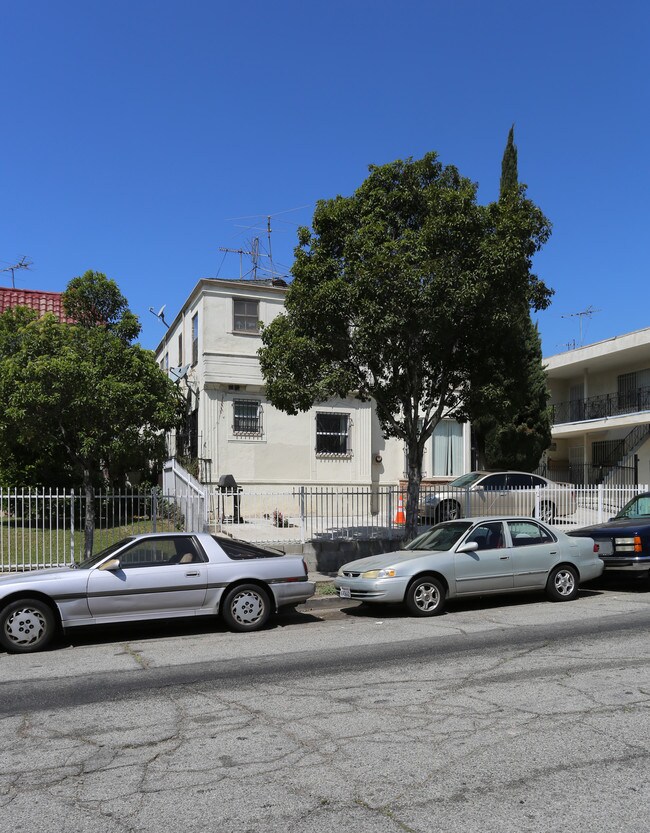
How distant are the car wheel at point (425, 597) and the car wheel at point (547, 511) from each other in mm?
8605

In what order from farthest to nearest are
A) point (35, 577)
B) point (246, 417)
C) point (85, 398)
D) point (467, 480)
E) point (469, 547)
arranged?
point (246, 417) < point (467, 480) < point (85, 398) < point (469, 547) < point (35, 577)

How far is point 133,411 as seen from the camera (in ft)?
45.6

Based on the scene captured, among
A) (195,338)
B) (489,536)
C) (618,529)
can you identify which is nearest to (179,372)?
(195,338)

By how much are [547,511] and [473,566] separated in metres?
8.38

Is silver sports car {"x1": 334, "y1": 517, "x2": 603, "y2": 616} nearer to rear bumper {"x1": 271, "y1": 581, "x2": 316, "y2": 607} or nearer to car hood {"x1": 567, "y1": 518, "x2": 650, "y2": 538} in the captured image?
car hood {"x1": 567, "y1": 518, "x2": 650, "y2": 538}

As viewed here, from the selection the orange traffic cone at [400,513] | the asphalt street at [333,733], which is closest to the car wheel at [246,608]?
the asphalt street at [333,733]

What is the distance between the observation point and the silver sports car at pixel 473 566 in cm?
1065

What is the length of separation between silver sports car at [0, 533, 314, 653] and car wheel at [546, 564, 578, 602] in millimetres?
3916

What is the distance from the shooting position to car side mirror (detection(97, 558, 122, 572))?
930cm

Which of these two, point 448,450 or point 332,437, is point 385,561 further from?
point 448,450

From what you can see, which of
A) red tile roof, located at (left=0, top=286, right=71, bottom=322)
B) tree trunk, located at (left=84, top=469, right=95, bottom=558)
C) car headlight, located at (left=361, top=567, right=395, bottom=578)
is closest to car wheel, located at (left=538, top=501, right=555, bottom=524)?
car headlight, located at (left=361, top=567, right=395, bottom=578)

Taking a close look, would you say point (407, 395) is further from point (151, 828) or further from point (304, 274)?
point (151, 828)

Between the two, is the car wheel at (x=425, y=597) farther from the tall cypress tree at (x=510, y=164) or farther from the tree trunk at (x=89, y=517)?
the tall cypress tree at (x=510, y=164)

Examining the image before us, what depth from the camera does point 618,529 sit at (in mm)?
13273
